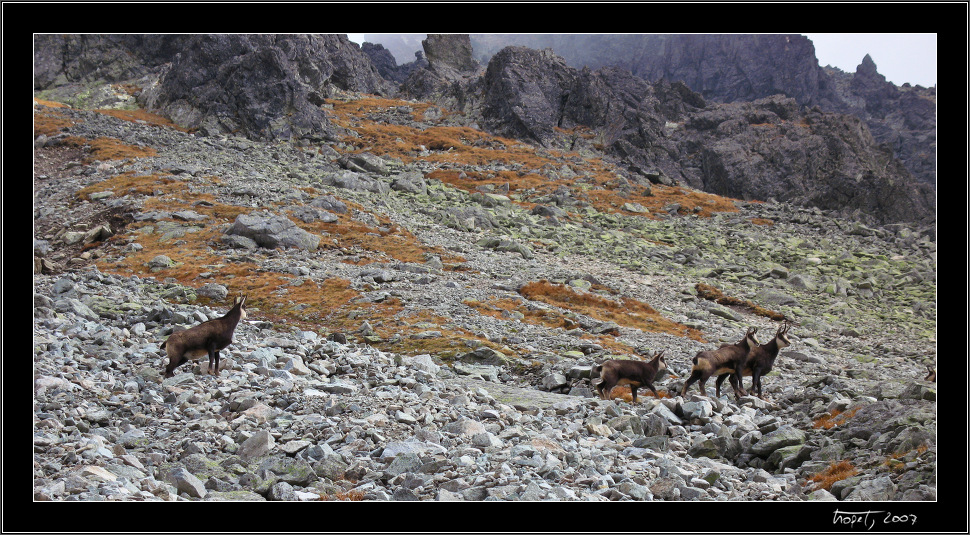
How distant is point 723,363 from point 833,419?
8.94 feet

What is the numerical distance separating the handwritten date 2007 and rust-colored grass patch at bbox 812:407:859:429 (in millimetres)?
5840

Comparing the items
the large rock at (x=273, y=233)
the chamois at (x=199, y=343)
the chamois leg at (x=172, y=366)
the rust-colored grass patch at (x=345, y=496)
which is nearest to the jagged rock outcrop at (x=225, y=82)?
the large rock at (x=273, y=233)

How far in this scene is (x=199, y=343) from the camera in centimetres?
1105

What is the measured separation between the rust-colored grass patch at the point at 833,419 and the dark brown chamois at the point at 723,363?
221 centimetres

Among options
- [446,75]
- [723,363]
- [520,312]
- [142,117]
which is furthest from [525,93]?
[723,363]

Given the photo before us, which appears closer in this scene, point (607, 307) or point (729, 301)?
point (607, 307)

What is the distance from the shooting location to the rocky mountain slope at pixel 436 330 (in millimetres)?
7453

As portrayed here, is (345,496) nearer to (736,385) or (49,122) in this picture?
(736,385)

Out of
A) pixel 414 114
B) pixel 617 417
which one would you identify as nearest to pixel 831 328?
pixel 617 417

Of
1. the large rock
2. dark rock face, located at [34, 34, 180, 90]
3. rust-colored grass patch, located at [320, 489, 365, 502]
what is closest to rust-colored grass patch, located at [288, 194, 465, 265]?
the large rock

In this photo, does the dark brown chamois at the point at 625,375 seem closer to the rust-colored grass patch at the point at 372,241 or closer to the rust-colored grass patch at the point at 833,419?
the rust-colored grass patch at the point at 833,419

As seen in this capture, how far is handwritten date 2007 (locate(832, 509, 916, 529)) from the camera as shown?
193 inches

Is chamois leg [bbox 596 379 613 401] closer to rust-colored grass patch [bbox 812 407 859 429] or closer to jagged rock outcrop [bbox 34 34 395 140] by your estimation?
rust-colored grass patch [bbox 812 407 859 429]
